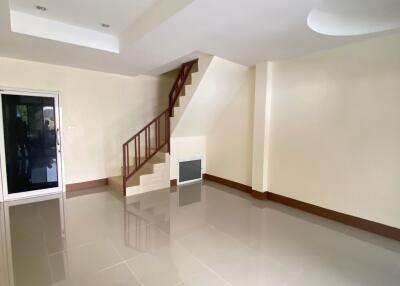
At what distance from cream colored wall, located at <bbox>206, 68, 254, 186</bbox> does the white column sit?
0.97ft

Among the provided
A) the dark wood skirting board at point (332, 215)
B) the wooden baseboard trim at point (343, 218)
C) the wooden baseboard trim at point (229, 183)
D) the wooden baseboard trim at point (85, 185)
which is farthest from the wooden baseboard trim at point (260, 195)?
the wooden baseboard trim at point (85, 185)

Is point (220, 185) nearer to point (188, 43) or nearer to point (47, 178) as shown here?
point (188, 43)

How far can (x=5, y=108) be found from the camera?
3.81 metres

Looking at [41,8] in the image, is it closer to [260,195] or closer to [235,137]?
[235,137]

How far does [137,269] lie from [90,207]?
6.44 ft

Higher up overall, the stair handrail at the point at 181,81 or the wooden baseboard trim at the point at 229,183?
the stair handrail at the point at 181,81

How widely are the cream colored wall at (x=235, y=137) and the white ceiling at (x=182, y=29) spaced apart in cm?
84

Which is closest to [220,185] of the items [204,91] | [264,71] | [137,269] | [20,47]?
[204,91]

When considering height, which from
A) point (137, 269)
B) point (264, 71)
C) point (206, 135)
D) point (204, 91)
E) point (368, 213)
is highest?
point (264, 71)

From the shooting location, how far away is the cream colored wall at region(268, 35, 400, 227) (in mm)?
2756

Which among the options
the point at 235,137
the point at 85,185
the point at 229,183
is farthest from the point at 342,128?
the point at 85,185

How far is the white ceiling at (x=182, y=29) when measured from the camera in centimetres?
219

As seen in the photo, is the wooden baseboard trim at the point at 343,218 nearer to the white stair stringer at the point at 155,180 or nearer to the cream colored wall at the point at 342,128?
the cream colored wall at the point at 342,128

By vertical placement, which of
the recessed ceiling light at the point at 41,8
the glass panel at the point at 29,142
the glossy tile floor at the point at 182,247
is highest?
the recessed ceiling light at the point at 41,8
